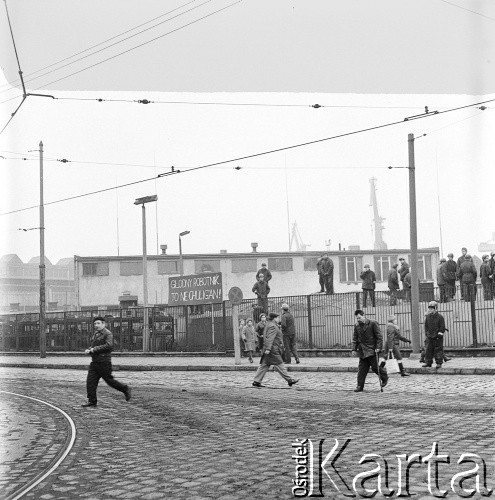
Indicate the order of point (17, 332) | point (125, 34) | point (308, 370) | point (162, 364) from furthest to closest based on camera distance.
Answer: point (17, 332) → point (162, 364) → point (308, 370) → point (125, 34)

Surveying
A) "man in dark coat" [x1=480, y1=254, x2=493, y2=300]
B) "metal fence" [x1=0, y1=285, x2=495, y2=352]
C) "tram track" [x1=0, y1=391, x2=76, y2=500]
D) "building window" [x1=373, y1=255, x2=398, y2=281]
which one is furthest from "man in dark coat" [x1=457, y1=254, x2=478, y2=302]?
"building window" [x1=373, y1=255, x2=398, y2=281]

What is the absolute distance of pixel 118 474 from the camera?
8078 millimetres

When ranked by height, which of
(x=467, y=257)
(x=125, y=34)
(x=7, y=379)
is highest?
(x=125, y=34)

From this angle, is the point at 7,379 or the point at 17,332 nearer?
the point at 7,379

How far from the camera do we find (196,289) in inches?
1448

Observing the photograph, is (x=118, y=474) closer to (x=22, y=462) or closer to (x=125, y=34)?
(x=22, y=462)

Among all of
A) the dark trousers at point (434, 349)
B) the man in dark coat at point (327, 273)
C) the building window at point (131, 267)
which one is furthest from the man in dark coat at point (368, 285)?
the building window at point (131, 267)

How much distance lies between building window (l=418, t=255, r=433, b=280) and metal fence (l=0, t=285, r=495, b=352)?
84.8ft

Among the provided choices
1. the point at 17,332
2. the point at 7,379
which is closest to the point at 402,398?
the point at 7,379

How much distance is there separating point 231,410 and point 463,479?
6584 mm

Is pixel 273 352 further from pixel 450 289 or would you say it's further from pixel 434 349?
pixel 450 289

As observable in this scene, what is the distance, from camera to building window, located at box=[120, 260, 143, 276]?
186 ft

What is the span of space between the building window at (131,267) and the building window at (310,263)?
12.1 m

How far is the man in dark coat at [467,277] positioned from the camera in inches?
970
